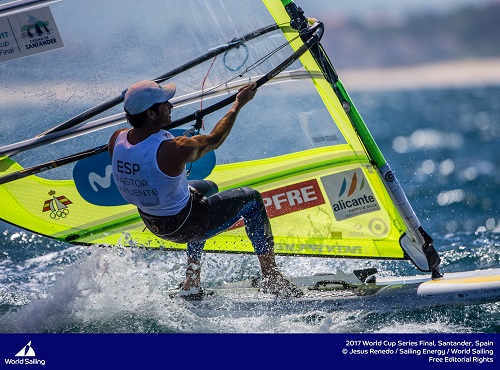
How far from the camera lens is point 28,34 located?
15.9ft

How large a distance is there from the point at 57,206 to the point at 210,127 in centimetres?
102

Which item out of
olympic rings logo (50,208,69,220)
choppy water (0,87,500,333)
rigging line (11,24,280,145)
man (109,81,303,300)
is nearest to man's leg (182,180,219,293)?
man (109,81,303,300)

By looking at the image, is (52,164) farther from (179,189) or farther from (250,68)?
(250,68)

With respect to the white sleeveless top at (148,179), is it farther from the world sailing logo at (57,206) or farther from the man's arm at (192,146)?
the world sailing logo at (57,206)

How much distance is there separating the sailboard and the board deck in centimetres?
11

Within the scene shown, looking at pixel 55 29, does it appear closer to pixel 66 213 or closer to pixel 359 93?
pixel 66 213

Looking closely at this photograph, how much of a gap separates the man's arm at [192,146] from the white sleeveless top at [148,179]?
0.16ft

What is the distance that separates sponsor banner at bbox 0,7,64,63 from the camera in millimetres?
4809

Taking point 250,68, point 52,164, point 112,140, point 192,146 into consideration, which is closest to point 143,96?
point 192,146

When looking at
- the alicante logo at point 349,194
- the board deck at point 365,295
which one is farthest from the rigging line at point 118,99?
the board deck at point 365,295

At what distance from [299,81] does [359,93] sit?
15145mm

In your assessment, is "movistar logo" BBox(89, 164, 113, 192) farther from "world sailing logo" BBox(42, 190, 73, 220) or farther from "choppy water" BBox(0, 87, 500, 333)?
"choppy water" BBox(0, 87, 500, 333)
